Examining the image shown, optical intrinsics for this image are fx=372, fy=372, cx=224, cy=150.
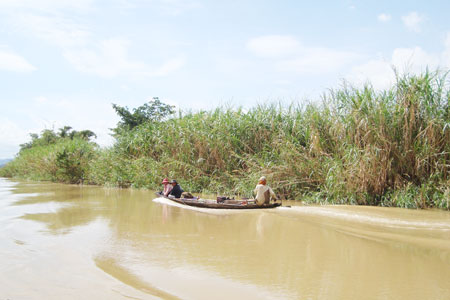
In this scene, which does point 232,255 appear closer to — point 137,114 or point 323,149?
point 323,149

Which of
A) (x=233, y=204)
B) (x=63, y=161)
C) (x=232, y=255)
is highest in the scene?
(x=63, y=161)

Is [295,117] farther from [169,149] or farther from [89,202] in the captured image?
[89,202]

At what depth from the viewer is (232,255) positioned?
203 inches

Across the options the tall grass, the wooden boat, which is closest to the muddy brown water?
the wooden boat

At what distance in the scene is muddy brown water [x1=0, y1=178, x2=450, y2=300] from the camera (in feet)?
12.7

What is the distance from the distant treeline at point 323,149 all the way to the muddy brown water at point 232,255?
37.3 inches

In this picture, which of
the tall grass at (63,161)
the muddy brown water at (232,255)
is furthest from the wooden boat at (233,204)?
the tall grass at (63,161)

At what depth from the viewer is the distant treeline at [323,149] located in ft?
27.9

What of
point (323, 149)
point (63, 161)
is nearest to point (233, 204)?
point (323, 149)

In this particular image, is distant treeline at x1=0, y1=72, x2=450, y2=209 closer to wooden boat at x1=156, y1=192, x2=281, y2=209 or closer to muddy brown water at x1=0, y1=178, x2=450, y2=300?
muddy brown water at x1=0, y1=178, x2=450, y2=300

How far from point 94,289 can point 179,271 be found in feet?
3.26

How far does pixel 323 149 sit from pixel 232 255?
5821 mm

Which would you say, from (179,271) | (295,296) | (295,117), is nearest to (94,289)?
(179,271)

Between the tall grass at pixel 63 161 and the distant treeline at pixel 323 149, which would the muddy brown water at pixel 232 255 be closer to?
the distant treeline at pixel 323 149
